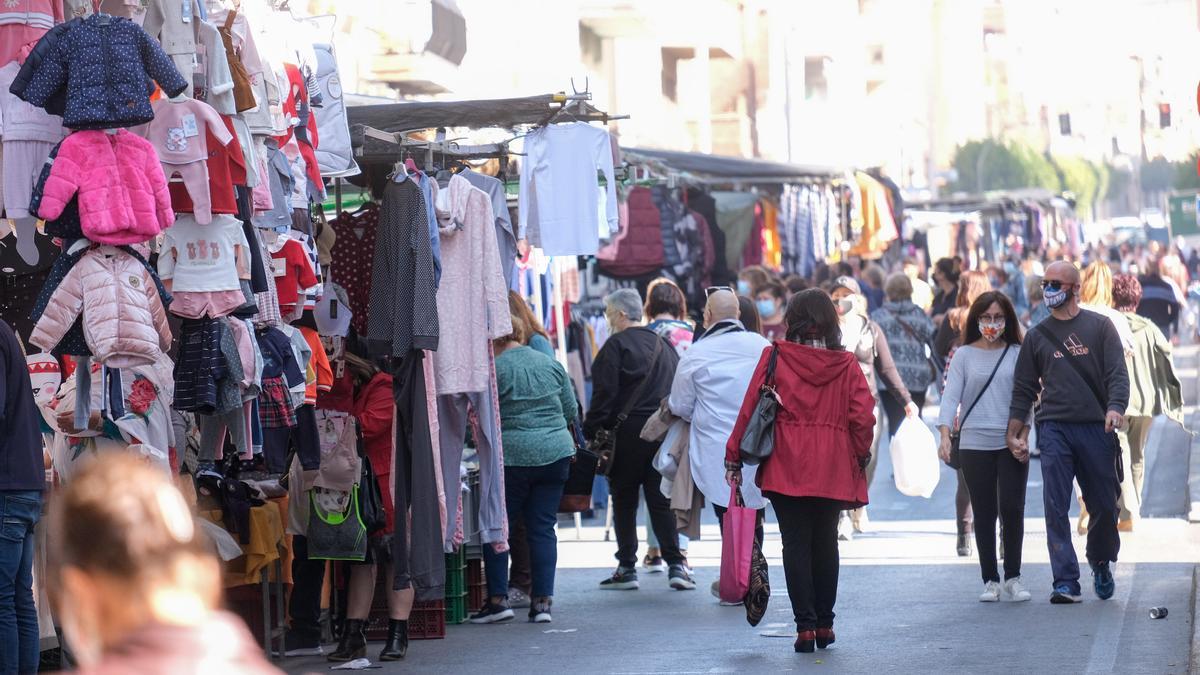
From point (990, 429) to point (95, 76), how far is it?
20.4ft

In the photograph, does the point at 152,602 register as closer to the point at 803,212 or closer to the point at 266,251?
the point at 266,251

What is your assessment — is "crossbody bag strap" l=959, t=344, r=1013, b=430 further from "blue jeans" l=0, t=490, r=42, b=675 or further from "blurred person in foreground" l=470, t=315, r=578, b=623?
"blue jeans" l=0, t=490, r=42, b=675

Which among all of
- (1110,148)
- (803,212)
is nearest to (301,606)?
(803,212)

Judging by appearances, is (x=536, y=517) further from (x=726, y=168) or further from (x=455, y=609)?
(x=726, y=168)

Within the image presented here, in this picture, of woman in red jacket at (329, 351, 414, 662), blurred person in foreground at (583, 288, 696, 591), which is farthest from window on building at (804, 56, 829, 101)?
woman in red jacket at (329, 351, 414, 662)

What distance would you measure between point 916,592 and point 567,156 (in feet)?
A: 11.8

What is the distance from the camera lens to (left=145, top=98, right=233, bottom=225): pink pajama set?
333 inches

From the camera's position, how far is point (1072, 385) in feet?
38.3

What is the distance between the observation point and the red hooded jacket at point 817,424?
10.0 m

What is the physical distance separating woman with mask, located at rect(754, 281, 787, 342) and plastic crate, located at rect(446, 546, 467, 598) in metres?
6.66

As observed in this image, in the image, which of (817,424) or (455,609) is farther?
(455,609)

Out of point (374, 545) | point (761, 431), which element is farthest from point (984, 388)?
point (374, 545)

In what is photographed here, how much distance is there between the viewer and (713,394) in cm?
1176

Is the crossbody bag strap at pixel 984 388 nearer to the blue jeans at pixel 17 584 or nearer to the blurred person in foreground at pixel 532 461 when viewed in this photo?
the blurred person in foreground at pixel 532 461
